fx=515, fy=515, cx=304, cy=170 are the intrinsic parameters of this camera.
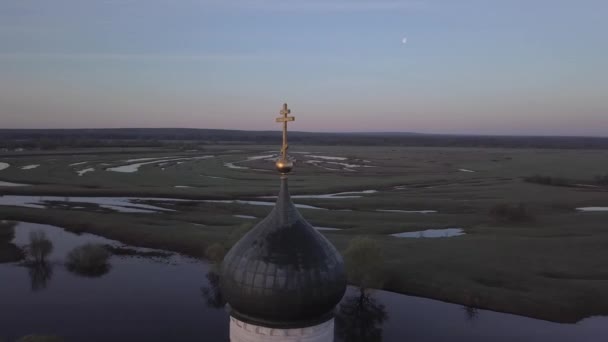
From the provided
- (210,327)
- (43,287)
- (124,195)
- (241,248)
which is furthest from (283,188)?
(124,195)

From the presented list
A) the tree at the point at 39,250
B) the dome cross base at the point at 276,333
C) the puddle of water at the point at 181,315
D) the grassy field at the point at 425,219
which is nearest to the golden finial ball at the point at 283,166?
the dome cross base at the point at 276,333

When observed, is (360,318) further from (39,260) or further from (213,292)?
(39,260)

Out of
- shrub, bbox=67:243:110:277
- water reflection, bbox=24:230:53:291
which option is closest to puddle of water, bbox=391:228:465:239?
shrub, bbox=67:243:110:277

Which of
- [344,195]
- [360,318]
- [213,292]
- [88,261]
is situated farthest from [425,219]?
[88,261]

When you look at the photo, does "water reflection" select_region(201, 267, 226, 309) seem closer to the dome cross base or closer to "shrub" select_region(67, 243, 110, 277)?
"shrub" select_region(67, 243, 110, 277)

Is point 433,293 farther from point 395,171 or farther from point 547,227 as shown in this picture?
point 395,171

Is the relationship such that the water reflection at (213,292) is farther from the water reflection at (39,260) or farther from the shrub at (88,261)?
the water reflection at (39,260)
